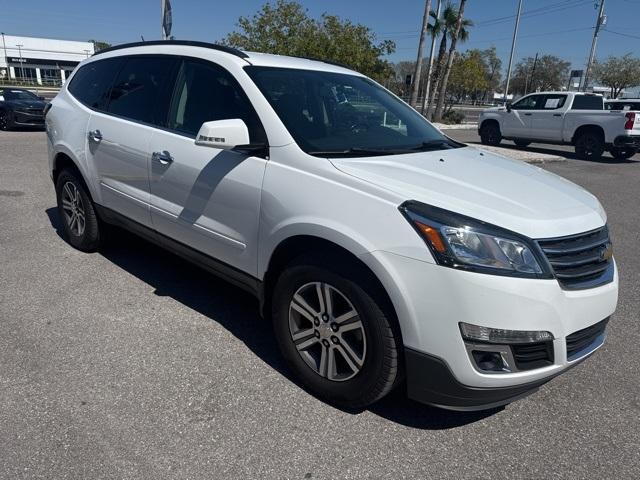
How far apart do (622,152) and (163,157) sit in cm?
1610

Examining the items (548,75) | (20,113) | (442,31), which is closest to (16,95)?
(20,113)

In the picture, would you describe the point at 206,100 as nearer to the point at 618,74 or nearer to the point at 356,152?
the point at 356,152

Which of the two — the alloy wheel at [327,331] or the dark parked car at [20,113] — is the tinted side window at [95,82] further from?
the dark parked car at [20,113]

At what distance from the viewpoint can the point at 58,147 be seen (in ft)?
15.7

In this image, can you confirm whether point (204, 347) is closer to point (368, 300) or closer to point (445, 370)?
point (368, 300)

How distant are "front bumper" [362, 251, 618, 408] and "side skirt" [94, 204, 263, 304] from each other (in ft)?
3.34

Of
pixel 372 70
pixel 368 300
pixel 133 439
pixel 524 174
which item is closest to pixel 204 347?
pixel 133 439

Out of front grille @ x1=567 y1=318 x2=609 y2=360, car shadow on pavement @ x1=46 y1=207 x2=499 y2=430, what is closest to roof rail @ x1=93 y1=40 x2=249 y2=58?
car shadow on pavement @ x1=46 y1=207 x2=499 y2=430

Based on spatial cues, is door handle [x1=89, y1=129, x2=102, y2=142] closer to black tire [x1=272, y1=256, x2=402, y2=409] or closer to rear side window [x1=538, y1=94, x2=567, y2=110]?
black tire [x1=272, y1=256, x2=402, y2=409]

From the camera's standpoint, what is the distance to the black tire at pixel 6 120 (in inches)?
607

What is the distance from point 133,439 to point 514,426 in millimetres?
1938

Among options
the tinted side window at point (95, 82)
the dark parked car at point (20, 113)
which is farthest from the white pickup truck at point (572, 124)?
the dark parked car at point (20, 113)

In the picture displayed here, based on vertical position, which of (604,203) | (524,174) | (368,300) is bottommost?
(604,203)

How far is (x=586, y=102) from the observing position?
1552cm
